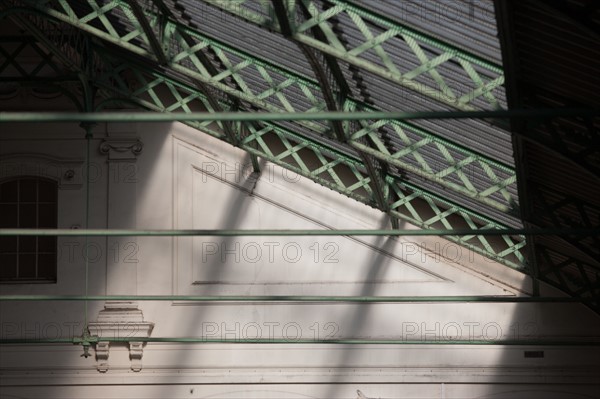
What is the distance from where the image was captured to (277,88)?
17438 mm

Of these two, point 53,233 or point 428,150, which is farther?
point 428,150

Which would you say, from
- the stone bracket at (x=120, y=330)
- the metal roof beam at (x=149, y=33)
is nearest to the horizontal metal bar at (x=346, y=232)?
the metal roof beam at (x=149, y=33)

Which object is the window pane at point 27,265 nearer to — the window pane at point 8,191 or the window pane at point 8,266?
the window pane at point 8,266

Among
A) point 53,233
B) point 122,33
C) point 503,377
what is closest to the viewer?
point 53,233

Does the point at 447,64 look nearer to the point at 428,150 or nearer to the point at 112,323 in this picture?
the point at 428,150

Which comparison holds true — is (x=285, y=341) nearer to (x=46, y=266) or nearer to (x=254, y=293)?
(x=254, y=293)

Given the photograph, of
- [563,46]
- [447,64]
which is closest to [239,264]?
[447,64]

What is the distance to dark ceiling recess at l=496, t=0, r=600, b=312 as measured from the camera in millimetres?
11266

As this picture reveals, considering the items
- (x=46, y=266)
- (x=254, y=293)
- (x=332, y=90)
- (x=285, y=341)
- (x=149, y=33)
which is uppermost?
(x=149, y=33)

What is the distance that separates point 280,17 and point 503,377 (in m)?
11.0

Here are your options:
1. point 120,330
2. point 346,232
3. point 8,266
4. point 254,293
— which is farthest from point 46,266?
point 346,232

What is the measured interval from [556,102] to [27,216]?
1217 cm

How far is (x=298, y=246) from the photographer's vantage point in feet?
73.8

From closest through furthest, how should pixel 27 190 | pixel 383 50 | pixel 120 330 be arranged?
pixel 383 50
pixel 120 330
pixel 27 190
